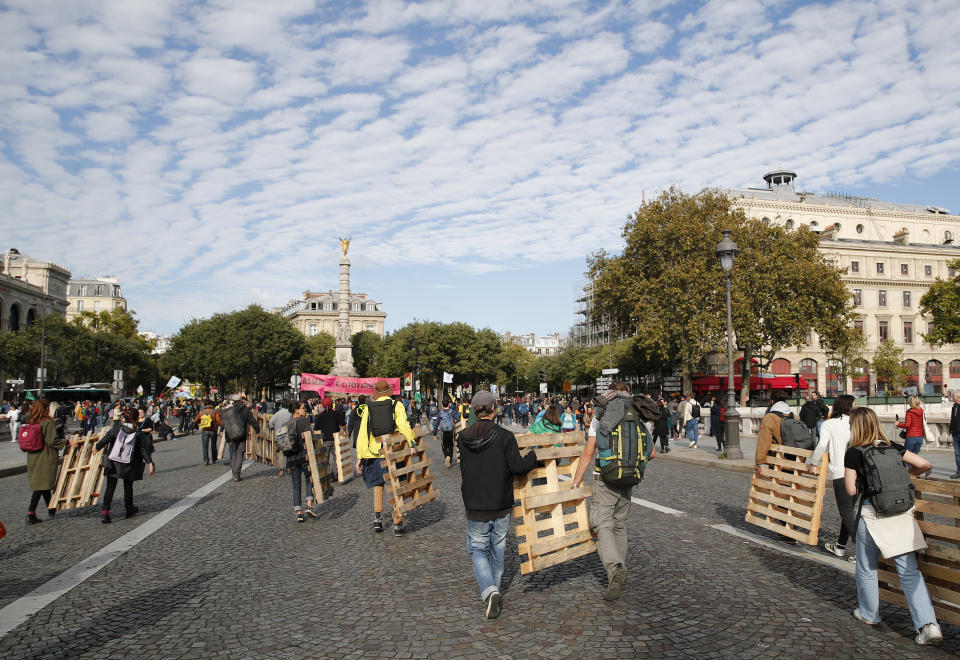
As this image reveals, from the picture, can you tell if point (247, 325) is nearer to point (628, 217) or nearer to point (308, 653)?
point (628, 217)

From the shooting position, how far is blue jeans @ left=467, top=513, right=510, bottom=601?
5426 millimetres

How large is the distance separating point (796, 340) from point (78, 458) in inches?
1617

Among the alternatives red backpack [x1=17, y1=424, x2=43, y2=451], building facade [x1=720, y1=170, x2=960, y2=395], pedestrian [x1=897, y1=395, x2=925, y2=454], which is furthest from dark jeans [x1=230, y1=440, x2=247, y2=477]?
building facade [x1=720, y1=170, x2=960, y2=395]

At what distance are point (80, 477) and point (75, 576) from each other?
13.2 feet

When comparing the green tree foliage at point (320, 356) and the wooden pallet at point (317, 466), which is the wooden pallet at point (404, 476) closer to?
the wooden pallet at point (317, 466)

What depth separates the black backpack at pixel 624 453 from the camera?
5.75 meters

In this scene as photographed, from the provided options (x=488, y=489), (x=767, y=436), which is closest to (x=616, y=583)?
(x=488, y=489)

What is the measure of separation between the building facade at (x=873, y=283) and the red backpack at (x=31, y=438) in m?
56.8

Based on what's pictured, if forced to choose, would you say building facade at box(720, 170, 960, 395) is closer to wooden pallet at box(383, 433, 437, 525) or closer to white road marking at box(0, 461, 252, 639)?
wooden pallet at box(383, 433, 437, 525)

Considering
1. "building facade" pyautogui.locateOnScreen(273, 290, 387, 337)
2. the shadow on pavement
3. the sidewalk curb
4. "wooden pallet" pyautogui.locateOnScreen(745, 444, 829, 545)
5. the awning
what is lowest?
the sidewalk curb

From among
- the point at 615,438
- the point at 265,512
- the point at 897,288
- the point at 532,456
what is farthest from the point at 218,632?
the point at 897,288

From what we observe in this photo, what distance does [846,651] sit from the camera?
4.56 meters

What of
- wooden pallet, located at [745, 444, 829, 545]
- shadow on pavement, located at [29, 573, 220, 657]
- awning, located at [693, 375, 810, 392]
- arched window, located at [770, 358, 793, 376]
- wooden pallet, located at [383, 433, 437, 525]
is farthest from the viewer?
arched window, located at [770, 358, 793, 376]

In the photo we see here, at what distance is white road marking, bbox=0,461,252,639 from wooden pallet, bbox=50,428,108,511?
3.38 ft
